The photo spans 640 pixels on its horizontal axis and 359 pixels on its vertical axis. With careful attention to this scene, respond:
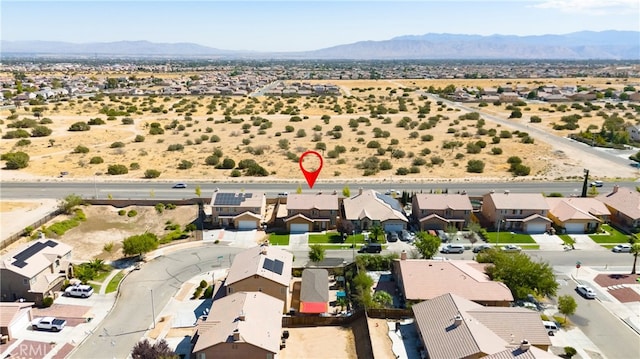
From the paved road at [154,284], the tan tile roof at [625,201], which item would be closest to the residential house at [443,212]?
the paved road at [154,284]

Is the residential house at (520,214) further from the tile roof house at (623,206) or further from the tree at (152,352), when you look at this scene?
the tree at (152,352)

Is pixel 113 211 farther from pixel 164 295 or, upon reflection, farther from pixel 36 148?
pixel 36 148

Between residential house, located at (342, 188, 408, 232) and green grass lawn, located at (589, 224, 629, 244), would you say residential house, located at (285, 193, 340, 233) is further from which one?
green grass lawn, located at (589, 224, 629, 244)

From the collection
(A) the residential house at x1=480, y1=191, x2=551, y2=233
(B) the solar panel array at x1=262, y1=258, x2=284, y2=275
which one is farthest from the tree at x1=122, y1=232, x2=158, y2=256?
(A) the residential house at x1=480, y1=191, x2=551, y2=233

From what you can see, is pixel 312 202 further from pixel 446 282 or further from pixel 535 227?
pixel 535 227

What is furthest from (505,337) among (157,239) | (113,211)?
(113,211)

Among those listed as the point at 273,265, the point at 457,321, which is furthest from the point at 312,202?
the point at 457,321

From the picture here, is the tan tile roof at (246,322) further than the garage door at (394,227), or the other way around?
the garage door at (394,227)
